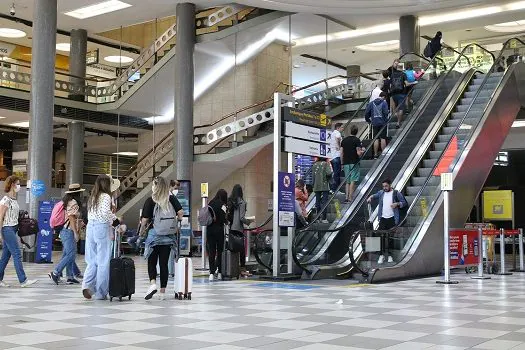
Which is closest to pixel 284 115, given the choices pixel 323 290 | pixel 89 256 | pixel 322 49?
pixel 323 290

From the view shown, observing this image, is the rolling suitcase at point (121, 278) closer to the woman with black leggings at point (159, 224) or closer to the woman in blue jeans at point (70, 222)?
the woman with black leggings at point (159, 224)

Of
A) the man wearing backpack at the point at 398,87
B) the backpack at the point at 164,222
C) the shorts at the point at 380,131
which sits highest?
the man wearing backpack at the point at 398,87

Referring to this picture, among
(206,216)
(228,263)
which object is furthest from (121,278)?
(228,263)

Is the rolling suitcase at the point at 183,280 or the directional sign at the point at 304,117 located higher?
the directional sign at the point at 304,117

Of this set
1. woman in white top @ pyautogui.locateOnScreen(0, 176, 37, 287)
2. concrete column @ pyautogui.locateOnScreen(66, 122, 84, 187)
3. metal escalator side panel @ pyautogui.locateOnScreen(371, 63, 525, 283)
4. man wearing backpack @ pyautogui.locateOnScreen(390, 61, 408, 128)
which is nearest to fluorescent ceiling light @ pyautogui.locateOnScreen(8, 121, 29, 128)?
concrete column @ pyautogui.locateOnScreen(66, 122, 84, 187)

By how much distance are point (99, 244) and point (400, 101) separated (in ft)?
34.4

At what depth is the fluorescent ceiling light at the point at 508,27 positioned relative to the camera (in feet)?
89.4

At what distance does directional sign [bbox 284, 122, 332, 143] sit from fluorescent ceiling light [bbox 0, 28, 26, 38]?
61.1 feet

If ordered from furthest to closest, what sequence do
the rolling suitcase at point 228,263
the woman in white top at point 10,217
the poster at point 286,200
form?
the rolling suitcase at point 228,263
the poster at point 286,200
the woman in white top at point 10,217

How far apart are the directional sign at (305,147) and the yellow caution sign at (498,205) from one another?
22.1 ft

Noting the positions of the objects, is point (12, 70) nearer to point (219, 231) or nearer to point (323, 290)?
point (219, 231)

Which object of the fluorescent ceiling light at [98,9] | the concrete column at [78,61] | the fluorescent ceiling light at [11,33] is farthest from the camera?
the fluorescent ceiling light at [11,33]

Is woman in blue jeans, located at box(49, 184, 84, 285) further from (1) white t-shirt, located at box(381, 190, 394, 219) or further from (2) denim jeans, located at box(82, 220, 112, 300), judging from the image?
(1) white t-shirt, located at box(381, 190, 394, 219)

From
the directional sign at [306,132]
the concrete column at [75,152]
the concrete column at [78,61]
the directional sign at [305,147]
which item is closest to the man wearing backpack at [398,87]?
the directional sign at [306,132]
